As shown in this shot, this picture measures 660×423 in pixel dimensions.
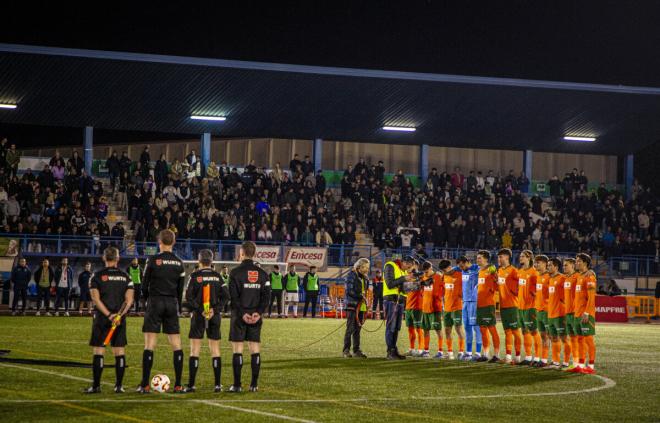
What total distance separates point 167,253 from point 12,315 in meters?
22.3

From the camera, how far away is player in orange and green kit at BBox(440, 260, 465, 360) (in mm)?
21609

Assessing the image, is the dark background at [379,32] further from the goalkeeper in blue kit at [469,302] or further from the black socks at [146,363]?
the black socks at [146,363]

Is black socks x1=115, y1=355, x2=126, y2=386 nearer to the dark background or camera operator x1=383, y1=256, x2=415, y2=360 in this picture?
camera operator x1=383, y1=256, x2=415, y2=360

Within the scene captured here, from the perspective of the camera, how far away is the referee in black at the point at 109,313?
531 inches

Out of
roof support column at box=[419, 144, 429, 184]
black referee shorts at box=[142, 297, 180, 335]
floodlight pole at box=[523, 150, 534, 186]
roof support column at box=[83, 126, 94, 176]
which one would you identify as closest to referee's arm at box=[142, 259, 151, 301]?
black referee shorts at box=[142, 297, 180, 335]

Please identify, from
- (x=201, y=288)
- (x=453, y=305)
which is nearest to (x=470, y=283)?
(x=453, y=305)

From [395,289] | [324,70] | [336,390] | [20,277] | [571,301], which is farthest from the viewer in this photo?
[324,70]

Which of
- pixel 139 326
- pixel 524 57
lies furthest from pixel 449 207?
pixel 139 326

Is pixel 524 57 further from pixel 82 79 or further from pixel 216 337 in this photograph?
pixel 216 337

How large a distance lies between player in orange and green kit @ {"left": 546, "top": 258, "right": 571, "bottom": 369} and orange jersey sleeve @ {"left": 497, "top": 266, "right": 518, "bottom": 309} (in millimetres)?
773

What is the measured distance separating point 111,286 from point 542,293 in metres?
9.80

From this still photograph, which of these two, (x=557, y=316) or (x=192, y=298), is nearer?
(x=192, y=298)

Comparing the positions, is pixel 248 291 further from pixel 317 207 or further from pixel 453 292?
pixel 317 207

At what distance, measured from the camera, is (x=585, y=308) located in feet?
61.4
